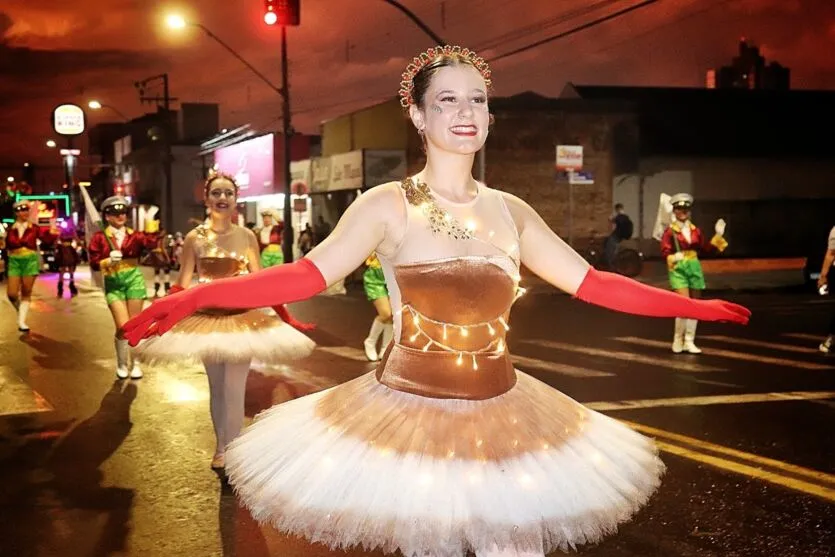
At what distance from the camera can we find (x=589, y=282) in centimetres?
387

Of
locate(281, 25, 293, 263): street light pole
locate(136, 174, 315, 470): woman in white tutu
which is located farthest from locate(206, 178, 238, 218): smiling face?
locate(281, 25, 293, 263): street light pole

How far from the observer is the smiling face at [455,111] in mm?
3680

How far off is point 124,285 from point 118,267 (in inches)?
8.6

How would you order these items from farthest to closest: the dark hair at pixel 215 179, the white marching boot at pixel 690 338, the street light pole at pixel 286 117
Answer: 1. the street light pole at pixel 286 117
2. the white marching boot at pixel 690 338
3. the dark hair at pixel 215 179

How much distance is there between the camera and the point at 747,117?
137 feet

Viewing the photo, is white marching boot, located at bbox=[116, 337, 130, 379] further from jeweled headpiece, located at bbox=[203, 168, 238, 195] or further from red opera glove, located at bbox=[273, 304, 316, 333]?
red opera glove, located at bbox=[273, 304, 316, 333]

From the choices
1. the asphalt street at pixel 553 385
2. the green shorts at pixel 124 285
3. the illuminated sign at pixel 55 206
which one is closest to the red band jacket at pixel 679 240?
the asphalt street at pixel 553 385

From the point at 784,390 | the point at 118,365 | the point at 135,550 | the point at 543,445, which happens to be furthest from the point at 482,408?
the point at 118,365

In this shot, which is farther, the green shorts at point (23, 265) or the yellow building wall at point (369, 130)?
the yellow building wall at point (369, 130)

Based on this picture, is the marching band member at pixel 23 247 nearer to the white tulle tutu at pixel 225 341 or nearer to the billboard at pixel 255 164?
the white tulle tutu at pixel 225 341

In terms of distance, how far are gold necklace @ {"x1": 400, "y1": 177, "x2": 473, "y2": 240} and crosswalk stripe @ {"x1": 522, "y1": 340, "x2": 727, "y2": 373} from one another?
337 inches

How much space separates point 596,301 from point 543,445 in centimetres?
84

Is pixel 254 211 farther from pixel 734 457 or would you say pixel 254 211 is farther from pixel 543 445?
pixel 543 445

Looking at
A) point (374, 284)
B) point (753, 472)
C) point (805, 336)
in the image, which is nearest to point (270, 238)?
point (374, 284)
